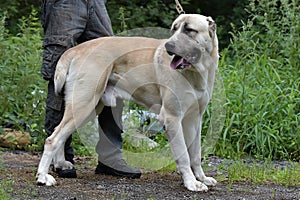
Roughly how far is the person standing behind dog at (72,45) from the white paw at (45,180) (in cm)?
31

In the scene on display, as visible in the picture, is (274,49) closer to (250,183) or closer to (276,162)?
(276,162)

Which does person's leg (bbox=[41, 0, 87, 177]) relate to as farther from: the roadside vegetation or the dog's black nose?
the roadside vegetation

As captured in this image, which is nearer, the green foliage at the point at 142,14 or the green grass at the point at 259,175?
the green grass at the point at 259,175

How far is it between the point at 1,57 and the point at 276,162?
10.9 feet

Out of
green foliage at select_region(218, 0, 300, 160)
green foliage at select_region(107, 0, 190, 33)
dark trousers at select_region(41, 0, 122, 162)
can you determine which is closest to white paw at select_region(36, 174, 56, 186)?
dark trousers at select_region(41, 0, 122, 162)

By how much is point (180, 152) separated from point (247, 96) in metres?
2.60

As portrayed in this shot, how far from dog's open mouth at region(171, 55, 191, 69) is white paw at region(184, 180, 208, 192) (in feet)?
2.67

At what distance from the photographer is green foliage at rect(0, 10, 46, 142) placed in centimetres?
690

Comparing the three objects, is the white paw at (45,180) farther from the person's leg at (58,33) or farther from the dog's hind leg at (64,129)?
the person's leg at (58,33)

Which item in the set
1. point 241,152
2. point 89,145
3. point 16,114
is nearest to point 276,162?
point 241,152

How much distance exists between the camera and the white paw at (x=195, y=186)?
4.55 meters

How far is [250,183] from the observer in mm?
4992

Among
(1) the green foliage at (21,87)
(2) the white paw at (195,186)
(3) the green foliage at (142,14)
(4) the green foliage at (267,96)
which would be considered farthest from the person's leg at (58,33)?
(3) the green foliage at (142,14)

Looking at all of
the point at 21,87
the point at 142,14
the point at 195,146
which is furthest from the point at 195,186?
the point at 142,14
